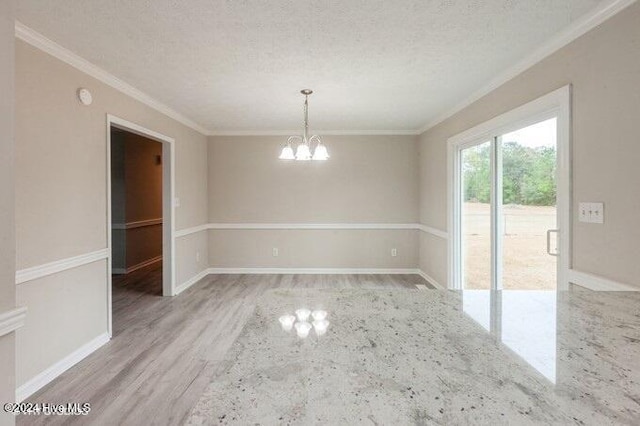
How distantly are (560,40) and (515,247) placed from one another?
169 cm

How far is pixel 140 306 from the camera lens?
3.80m

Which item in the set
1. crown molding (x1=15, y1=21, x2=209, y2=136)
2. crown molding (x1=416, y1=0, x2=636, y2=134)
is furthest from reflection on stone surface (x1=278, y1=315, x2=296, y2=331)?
crown molding (x1=15, y1=21, x2=209, y2=136)

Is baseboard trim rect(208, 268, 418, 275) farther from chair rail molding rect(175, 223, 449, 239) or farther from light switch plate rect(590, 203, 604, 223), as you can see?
light switch plate rect(590, 203, 604, 223)

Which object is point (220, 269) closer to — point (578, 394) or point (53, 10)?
point (53, 10)

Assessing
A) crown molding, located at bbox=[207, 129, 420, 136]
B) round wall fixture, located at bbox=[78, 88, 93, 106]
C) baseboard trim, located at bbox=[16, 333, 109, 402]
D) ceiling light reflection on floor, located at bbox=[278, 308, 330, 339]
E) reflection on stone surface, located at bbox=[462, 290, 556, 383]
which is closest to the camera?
reflection on stone surface, located at bbox=[462, 290, 556, 383]

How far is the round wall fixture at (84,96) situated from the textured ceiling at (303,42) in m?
0.26

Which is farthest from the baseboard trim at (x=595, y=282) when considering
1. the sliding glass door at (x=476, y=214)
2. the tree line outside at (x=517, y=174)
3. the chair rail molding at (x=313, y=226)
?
the chair rail molding at (x=313, y=226)

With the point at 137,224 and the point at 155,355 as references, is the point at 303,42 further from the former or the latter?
the point at 137,224

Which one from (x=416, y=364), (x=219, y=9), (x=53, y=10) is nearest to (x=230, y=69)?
(x=219, y=9)

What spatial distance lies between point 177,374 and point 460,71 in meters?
3.40

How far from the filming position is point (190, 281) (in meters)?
4.69

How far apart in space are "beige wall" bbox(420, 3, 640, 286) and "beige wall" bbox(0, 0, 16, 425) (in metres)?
2.87

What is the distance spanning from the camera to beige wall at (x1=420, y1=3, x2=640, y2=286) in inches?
66.2

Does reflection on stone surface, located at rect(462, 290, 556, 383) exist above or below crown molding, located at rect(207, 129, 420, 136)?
below
